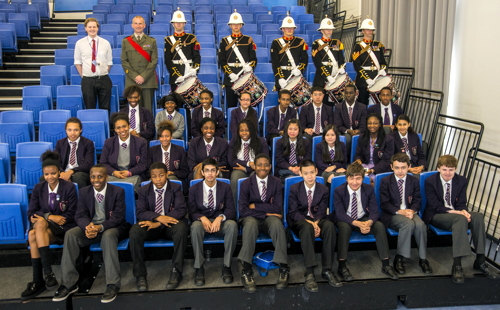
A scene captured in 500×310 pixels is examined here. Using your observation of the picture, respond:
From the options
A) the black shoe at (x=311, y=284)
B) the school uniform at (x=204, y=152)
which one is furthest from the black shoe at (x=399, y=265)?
the school uniform at (x=204, y=152)

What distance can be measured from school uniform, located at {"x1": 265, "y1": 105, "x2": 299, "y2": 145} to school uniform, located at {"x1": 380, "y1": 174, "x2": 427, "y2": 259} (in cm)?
177

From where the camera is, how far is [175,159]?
4.75m

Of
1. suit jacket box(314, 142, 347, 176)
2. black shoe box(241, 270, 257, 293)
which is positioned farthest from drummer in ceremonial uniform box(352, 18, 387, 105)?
black shoe box(241, 270, 257, 293)

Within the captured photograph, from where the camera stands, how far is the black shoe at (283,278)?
143 inches

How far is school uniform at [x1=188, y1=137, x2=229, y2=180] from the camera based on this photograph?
16.2 ft

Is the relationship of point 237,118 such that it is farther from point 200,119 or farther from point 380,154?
point 380,154

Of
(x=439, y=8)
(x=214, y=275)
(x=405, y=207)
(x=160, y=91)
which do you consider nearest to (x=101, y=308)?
(x=214, y=275)

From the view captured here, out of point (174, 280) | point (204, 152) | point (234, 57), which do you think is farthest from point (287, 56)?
point (174, 280)

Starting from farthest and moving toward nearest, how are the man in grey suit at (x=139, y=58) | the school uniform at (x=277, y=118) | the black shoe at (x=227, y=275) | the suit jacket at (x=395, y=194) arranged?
1. the man in grey suit at (x=139, y=58)
2. the school uniform at (x=277, y=118)
3. the suit jacket at (x=395, y=194)
4. the black shoe at (x=227, y=275)

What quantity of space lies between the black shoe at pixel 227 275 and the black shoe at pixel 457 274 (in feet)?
6.27

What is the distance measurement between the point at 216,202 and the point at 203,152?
3.41 ft

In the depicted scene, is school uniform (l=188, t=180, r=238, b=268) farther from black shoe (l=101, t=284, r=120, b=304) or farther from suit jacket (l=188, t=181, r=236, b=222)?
black shoe (l=101, t=284, r=120, b=304)

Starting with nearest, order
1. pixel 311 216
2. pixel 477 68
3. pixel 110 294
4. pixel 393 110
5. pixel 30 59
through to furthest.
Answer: pixel 110 294 < pixel 311 216 < pixel 477 68 < pixel 393 110 < pixel 30 59

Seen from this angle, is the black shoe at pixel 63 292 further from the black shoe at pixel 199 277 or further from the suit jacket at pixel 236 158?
the suit jacket at pixel 236 158
